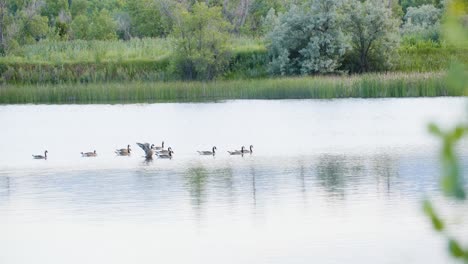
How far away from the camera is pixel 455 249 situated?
186 centimetres

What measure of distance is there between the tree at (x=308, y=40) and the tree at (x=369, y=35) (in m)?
0.73

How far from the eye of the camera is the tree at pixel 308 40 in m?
45.0

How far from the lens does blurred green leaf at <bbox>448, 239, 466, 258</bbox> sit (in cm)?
184

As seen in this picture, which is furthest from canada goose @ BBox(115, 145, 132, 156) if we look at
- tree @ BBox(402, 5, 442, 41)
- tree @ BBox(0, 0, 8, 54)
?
tree @ BBox(0, 0, 8, 54)

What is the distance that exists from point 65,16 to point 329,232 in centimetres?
5829

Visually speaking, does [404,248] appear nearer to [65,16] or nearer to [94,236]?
[94,236]

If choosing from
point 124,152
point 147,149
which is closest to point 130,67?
point 124,152

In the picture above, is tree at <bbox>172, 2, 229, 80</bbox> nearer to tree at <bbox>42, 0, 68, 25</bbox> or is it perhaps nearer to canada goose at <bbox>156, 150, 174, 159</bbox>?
canada goose at <bbox>156, 150, 174, 159</bbox>

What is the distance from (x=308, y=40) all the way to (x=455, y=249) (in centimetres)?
4489

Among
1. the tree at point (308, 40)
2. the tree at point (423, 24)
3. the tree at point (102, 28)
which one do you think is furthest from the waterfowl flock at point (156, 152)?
the tree at point (102, 28)

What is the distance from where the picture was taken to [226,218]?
552 inches

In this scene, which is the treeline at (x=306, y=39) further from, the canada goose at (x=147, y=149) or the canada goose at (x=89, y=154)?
the canada goose at (x=147, y=149)

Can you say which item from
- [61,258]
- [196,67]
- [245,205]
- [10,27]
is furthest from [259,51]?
[61,258]

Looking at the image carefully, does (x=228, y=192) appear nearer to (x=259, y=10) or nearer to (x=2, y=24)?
(x=2, y=24)
